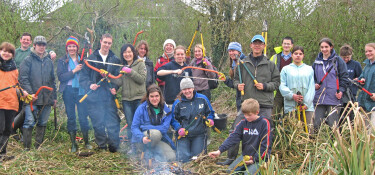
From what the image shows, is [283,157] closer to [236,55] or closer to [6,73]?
[236,55]

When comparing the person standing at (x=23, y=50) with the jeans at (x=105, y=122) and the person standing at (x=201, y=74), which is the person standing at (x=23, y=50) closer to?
the jeans at (x=105, y=122)

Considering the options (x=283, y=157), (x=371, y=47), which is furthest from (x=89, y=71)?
(x=371, y=47)

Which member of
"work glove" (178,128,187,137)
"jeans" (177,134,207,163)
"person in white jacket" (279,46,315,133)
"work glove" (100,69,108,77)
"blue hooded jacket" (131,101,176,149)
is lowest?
"jeans" (177,134,207,163)

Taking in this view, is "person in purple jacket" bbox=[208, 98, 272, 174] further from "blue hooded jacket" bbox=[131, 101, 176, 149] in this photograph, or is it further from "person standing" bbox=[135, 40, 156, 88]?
"person standing" bbox=[135, 40, 156, 88]

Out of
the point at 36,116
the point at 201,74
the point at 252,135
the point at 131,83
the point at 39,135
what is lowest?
the point at 39,135

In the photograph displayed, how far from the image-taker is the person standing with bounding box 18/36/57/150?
4.96 metres

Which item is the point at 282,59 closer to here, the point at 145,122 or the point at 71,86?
the point at 145,122

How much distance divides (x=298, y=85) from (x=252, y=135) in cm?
135

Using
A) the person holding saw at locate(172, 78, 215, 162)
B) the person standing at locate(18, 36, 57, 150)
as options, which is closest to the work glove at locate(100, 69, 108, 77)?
the person standing at locate(18, 36, 57, 150)

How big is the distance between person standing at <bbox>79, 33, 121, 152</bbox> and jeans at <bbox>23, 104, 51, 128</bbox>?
2.09 ft

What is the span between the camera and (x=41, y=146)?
17.1 ft

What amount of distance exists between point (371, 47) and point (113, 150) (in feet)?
13.3

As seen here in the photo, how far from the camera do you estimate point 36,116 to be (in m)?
5.12

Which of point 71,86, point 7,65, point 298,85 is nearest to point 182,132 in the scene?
Answer: point 298,85
